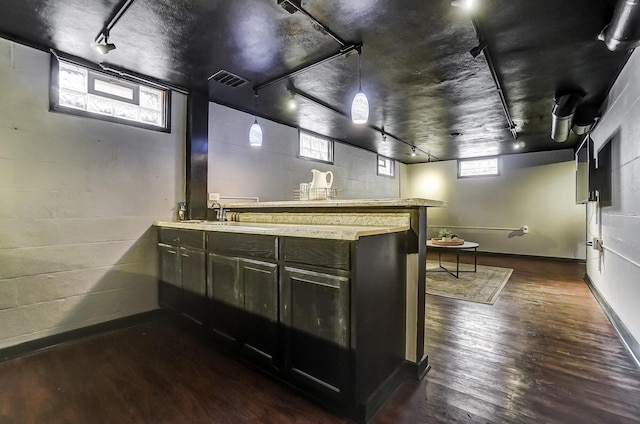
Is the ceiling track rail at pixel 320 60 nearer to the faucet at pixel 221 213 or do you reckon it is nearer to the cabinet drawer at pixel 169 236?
the faucet at pixel 221 213

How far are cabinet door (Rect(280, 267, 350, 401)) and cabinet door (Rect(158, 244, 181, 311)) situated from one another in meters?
1.55

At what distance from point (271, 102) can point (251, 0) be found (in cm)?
193

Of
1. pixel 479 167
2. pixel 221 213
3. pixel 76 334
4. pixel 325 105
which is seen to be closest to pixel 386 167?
pixel 479 167

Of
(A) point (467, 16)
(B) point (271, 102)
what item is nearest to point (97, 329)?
(B) point (271, 102)

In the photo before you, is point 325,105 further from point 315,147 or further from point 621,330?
point 621,330

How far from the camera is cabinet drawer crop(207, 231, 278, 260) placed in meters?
2.00

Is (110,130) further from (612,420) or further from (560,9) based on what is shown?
(612,420)

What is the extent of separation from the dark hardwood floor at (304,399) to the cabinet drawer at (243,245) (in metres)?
0.85

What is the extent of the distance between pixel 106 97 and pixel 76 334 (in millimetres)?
2253

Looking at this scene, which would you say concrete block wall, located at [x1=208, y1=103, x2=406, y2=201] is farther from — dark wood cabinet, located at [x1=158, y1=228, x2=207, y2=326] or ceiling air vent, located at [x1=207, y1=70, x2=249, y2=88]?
dark wood cabinet, located at [x1=158, y1=228, x2=207, y2=326]

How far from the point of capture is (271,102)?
12.9ft

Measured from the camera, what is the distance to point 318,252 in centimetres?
173

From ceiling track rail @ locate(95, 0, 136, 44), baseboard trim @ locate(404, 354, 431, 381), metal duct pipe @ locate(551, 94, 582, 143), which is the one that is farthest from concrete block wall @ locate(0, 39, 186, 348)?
metal duct pipe @ locate(551, 94, 582, 143)

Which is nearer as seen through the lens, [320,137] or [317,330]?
[317,330]
